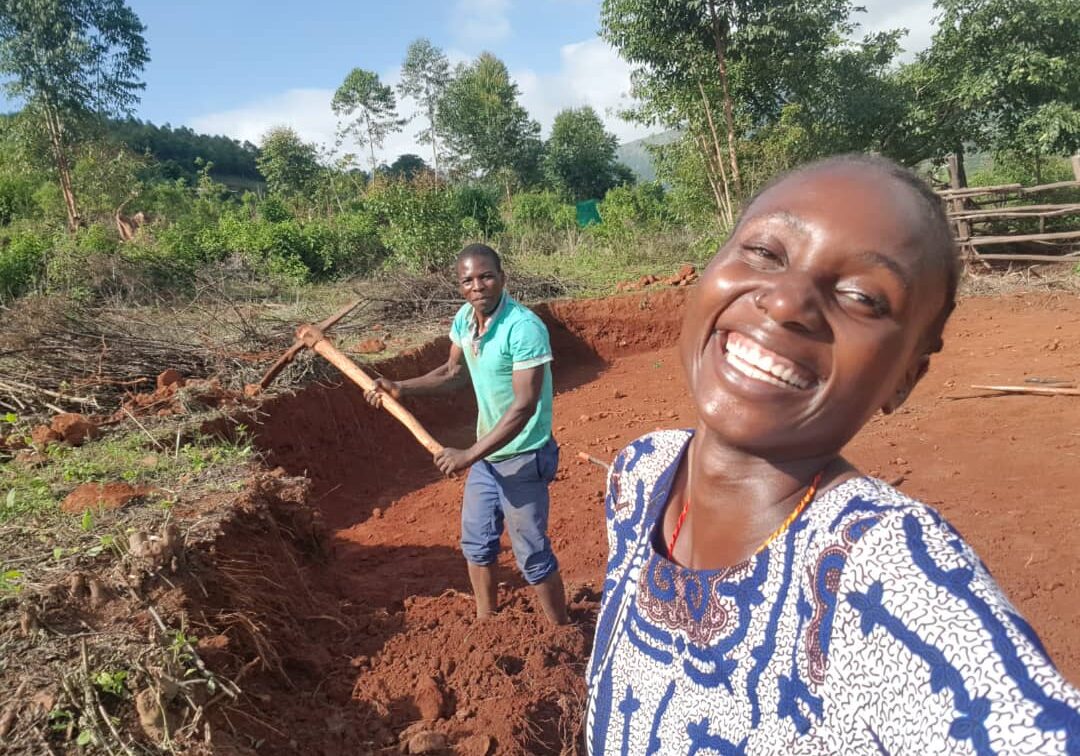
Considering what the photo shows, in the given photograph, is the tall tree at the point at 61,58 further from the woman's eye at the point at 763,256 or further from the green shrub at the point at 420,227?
the woman's eye at the point at 763,256

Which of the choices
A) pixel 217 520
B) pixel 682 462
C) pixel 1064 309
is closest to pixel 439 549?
pixel 217 520

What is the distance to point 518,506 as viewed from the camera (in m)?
3.29

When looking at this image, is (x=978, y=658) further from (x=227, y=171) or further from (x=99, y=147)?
(x=227, y=171)

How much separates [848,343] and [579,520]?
452 centimetres

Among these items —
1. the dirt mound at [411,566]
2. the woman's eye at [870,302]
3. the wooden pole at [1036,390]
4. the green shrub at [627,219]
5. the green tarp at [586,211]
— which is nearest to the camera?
the woman's eye at [870,302]

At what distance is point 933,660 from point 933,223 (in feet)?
1.76

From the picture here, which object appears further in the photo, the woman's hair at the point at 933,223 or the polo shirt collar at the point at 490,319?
the polo shirt collar at the point at 490,319

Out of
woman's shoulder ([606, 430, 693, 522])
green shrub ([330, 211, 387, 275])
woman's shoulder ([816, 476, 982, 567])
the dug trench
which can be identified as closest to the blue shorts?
the dug trench

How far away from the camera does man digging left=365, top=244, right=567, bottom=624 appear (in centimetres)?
313

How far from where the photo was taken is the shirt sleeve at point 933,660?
1.95ft

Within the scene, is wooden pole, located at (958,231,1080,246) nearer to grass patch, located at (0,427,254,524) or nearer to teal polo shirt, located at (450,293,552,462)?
teal polo shirt, located at (450,293,552,462)

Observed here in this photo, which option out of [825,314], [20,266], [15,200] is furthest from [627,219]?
[15,200]

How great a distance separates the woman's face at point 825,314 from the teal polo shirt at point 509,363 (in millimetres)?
2207

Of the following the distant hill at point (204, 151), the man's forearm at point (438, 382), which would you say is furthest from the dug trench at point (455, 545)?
the distant hill at point (204, 151)
